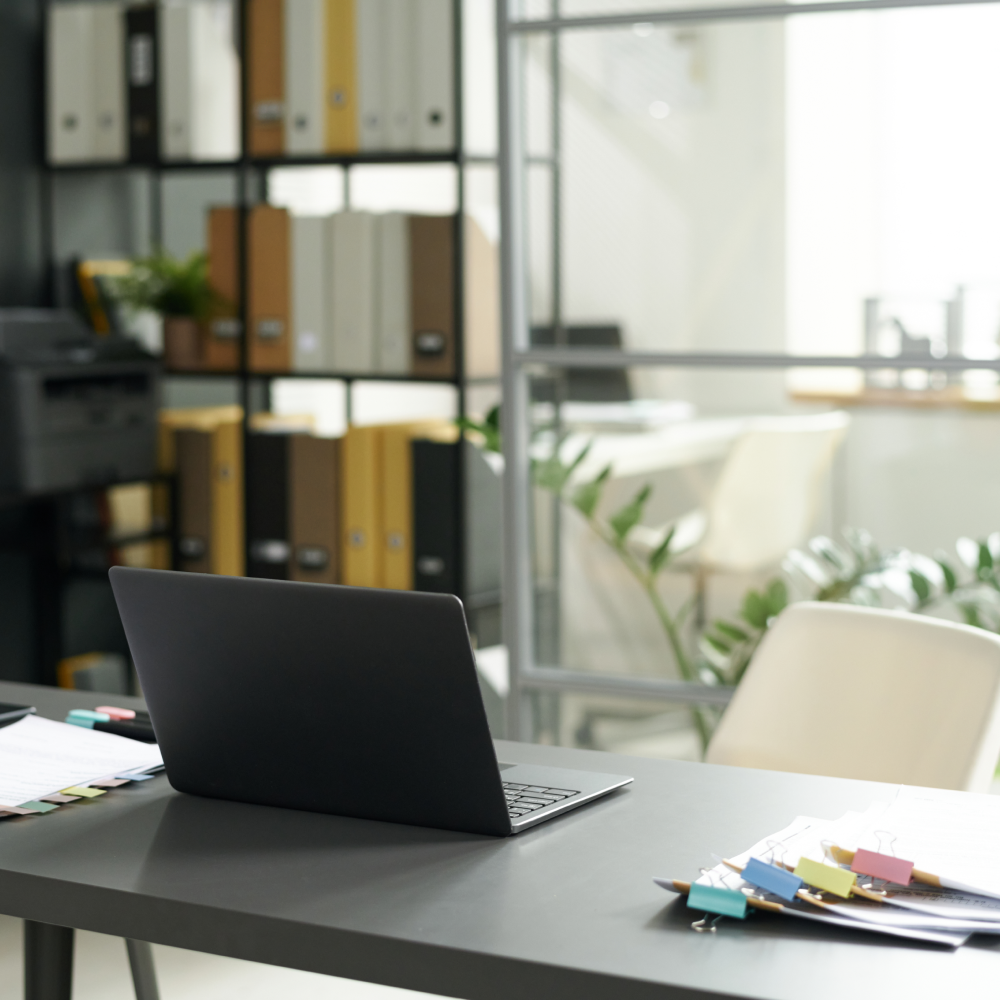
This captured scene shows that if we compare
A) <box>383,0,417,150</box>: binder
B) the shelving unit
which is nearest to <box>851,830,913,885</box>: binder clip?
the shelving unit

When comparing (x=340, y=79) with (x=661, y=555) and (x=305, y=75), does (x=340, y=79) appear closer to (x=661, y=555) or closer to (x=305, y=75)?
(x=305, y=75)

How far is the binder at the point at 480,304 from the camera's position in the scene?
342 centimetres

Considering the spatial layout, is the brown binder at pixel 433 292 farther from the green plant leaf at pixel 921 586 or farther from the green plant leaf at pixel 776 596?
the green plant leaf at pixel 921 586

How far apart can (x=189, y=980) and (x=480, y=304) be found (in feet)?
5.35

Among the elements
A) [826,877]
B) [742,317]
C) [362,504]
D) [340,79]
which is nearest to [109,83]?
[340,79]

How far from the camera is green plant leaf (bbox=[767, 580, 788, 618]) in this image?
2.87 metres

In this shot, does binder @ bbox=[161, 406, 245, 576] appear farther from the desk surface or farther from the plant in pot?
the desk surface

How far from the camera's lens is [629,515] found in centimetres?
301

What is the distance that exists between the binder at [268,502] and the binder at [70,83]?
0.94 meters

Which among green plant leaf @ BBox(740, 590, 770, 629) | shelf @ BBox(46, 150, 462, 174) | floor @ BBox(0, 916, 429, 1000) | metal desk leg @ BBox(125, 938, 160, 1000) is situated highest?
shelf @ BBox(46, 150, 462, 174)

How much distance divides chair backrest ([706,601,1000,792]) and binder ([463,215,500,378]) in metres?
1.63

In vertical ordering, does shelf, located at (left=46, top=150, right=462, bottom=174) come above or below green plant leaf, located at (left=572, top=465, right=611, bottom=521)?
above

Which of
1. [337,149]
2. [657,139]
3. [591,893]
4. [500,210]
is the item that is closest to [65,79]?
[337,149]

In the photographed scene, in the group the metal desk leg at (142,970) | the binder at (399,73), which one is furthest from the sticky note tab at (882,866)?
the binder at (399,73)
